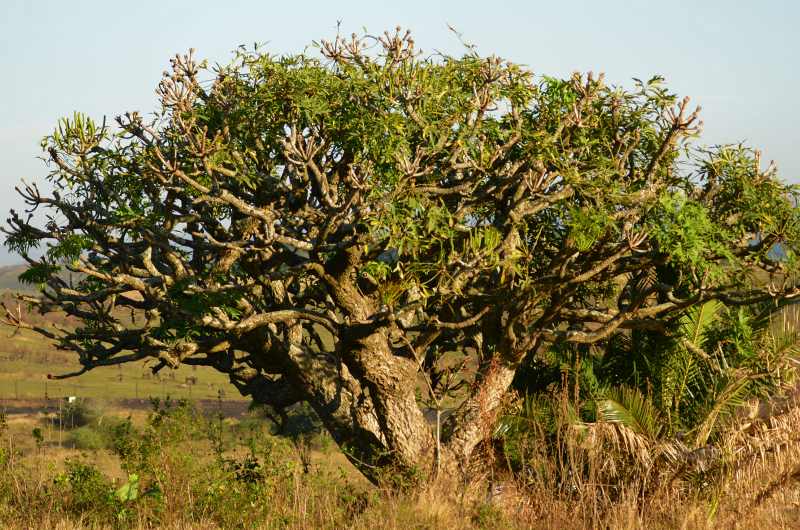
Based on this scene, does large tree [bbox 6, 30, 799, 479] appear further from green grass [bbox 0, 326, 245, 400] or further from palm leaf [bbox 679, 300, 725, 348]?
green grass [bbox 0, 326, 245, 400]

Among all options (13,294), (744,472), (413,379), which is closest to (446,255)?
(413,379)

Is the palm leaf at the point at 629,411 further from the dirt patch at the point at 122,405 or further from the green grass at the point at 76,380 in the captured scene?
the green grass at the point at 76,380

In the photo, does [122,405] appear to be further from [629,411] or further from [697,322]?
[629,411]

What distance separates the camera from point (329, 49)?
12086 mm

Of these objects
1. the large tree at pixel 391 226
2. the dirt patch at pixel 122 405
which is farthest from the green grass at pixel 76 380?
the large tree at pixel 391 226

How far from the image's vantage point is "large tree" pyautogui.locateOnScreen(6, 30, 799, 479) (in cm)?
1172

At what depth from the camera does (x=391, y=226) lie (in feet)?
36.4

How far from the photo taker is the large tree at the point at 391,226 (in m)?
11.7

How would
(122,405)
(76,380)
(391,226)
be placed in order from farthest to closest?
(76,380)
(122,405)
(391,226)

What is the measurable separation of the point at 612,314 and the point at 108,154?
7962 millimetres

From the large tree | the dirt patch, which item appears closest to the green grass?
the dirt patch

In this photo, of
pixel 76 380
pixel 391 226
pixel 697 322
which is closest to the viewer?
pixel 391 226

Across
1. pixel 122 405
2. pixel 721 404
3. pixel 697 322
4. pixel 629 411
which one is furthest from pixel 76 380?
pixel 721 404

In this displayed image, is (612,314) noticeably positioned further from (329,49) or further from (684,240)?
(329,49)
